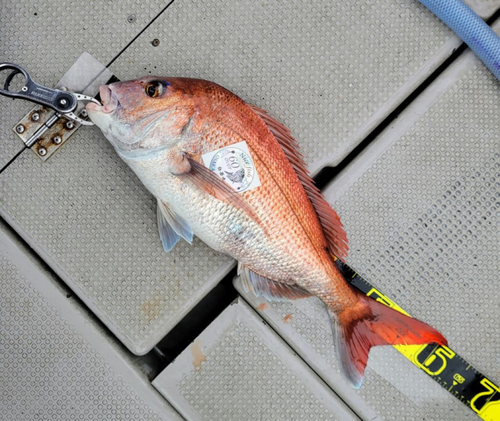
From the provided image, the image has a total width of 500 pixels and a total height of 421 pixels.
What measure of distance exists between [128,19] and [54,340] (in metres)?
1.12

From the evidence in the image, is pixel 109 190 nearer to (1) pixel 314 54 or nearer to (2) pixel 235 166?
(2) pixel 235 166

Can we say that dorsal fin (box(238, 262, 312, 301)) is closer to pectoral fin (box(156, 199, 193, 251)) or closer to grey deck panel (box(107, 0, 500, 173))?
pectoral fin (box(156, 199, 193, 251))

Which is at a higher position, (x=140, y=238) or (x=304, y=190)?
(x=304, y=190)

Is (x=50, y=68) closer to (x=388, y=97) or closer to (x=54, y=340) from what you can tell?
(x=54, y=340)

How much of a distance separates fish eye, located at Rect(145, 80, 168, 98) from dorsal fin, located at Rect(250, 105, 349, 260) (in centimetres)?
26

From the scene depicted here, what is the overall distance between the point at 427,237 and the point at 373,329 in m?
0.38

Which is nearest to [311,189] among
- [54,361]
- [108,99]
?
[108,99]

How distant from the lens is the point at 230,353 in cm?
139

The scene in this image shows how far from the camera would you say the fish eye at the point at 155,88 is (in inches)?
44.7

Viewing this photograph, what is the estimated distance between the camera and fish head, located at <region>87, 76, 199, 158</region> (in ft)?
3.68

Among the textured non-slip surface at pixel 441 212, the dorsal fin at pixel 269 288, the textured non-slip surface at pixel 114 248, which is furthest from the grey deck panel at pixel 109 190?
the textured non-slip surface at pixel 441 212

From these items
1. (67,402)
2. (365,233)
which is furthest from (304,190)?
(67,402)

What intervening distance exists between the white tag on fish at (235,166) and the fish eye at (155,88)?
212 millimetres

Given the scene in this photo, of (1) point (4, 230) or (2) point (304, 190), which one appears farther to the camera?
(1) point (4, 230)
